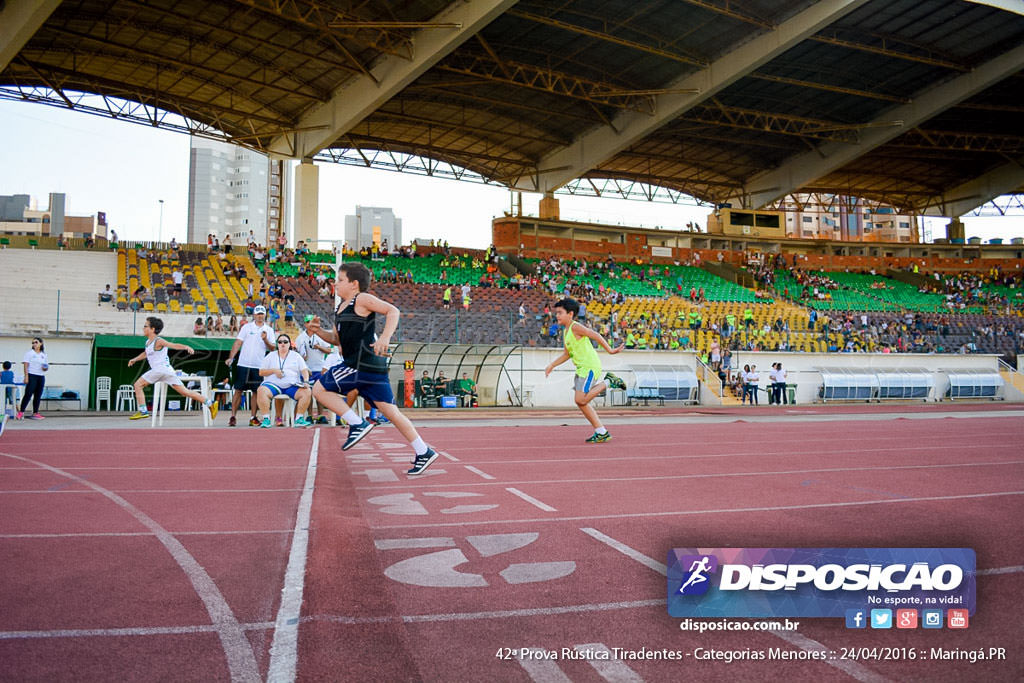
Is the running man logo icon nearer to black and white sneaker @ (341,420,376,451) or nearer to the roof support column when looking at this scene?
black and white sneaker @ (341,420,376,451)

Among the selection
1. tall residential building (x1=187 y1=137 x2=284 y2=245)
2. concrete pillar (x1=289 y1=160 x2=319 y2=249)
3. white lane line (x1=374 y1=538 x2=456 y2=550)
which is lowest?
white lane line (x1=374 y1=538 x2=456 y2=550)

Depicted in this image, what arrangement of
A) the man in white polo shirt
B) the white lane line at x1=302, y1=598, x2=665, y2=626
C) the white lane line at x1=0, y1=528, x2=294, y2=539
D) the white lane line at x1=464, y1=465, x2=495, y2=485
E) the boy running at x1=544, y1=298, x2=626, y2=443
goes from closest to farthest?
the white lane line at x1=302, y1=598, x2=665, y2=626, the white lane line at x1=0, y1=528, x2=294, y2=539, the white lane line at x1=464, y1=465, x2=495, y2=485, the boy running at x1=544, y1=298, x2=626, y2=443, the man in white polo shirt

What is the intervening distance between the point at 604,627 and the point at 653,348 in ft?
100

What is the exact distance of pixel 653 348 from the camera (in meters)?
32.9

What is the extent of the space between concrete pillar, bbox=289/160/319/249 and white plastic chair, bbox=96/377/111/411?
21.8m

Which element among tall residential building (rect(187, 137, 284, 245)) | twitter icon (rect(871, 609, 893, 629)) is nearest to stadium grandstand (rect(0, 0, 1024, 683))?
twitter icon (rect(871, 609, 893, 629))

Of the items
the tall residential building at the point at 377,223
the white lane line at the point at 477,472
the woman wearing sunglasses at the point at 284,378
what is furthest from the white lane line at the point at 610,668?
the tall residential building at the point at 377,223

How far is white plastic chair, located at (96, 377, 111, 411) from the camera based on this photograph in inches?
922

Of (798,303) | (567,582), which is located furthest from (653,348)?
(567,582)

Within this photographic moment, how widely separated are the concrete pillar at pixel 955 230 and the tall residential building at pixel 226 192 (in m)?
91.6

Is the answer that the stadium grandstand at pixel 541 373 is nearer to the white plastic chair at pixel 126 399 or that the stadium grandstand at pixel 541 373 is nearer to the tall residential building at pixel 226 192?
the white plastic chair at pixel 126 399

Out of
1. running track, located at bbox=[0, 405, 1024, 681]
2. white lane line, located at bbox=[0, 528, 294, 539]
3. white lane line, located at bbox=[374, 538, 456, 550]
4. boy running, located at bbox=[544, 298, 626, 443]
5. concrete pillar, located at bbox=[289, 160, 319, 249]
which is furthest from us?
concrete pillar, located at bbox=[289, 160, 319, 249]

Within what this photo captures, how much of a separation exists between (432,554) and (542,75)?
39351 mm

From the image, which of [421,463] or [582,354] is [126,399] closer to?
[582,354]
